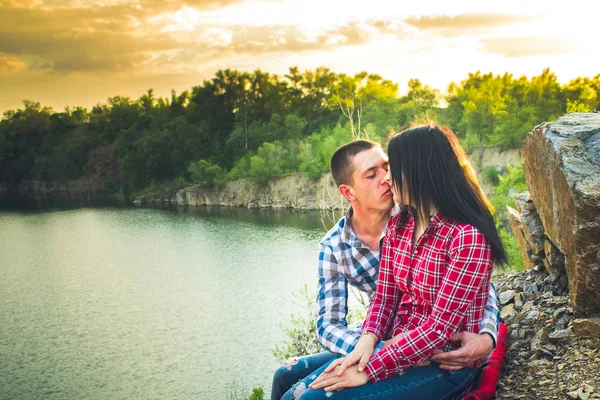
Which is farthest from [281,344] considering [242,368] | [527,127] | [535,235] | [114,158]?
[114,158]

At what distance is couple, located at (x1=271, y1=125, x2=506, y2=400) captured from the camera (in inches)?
106

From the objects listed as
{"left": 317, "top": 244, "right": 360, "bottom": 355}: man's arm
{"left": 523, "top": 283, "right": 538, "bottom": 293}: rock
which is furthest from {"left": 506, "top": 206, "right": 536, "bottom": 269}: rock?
{"left": 317, "top": 244, "right": 360, "bottom": 355}: man's arm

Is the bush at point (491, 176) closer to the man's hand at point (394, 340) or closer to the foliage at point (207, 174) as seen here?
the foliage at point (207, 174)

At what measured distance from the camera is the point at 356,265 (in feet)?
11.7

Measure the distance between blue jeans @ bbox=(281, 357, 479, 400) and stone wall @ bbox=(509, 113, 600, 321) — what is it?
1.32m

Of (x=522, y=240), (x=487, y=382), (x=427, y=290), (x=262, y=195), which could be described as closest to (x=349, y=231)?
(x=427, y=290)

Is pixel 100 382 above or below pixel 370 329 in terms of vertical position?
below

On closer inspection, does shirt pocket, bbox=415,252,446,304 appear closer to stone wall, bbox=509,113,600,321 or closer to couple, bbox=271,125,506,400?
couple, bbox=271,125,506,400

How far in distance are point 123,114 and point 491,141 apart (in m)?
59.8

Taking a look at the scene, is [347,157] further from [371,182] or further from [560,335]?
[560,335]

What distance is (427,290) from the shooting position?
9.19 ft

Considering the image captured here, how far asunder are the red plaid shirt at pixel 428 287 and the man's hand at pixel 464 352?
5 cm

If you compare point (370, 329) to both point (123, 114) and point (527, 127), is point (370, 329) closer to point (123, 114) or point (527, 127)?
point (527, 127)

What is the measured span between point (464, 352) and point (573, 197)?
4.47 ft
